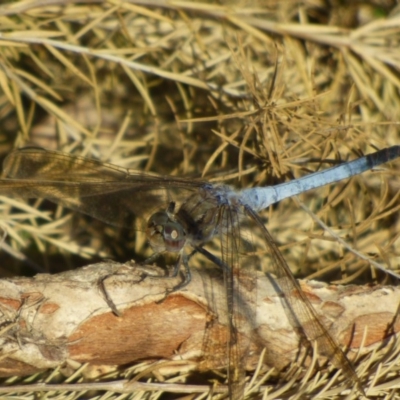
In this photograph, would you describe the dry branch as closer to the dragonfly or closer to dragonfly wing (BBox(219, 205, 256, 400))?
dragonfly wing (BBox(219, 205, 256, 400))

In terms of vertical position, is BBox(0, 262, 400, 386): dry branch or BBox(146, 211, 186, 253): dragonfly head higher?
BBox(146, 211, 186, 253): dragonfly head

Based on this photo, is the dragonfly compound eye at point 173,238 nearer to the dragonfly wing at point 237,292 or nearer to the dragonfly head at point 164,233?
the dragonfly head at point 164,233

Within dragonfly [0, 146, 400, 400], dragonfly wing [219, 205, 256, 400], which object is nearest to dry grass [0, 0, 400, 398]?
dragonfly [0, 146, 400, 400]

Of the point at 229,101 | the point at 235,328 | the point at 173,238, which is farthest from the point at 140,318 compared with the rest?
the point at 229,101

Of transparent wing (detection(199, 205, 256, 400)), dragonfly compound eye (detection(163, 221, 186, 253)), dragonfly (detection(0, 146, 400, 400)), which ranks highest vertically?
dragonfly (detection(0, 146, 400, 400))

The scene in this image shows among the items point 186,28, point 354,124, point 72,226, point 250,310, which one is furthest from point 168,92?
point 250,310

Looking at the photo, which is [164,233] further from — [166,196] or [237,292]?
[237,292]

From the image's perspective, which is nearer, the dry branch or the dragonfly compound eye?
the dry branch
